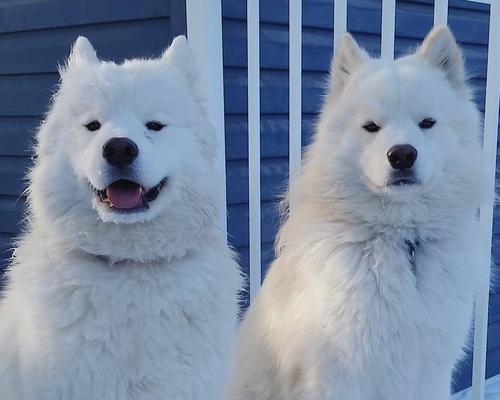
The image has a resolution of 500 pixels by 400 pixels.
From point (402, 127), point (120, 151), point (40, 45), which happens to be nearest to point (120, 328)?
point (120, 151)

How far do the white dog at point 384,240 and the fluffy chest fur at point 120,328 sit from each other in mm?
395

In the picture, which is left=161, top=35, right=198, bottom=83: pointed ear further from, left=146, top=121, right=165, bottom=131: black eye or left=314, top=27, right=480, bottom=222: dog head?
left=314, top=27, right=480, bottom=222: dog head

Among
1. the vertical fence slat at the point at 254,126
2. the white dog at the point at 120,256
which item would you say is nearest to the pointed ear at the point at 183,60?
the white dog at the point at 120,256

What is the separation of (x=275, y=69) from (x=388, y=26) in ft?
3.00

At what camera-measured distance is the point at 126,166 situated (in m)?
1.66

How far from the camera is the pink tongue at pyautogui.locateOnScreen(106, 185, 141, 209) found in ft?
5.63

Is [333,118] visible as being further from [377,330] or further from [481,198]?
[377,330]

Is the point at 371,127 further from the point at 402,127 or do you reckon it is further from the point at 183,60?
the point at 183,60

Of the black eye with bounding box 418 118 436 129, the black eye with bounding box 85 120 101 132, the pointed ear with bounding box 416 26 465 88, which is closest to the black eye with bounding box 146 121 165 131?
the black eye with bounding box 85 120 101 132

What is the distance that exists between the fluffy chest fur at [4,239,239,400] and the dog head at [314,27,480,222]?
0.62 m

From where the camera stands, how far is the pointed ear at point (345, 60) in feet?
7.39

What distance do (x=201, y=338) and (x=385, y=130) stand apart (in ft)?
2.94

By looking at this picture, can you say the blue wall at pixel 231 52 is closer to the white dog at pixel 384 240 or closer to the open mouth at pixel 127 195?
the white dog at pixel 384 240

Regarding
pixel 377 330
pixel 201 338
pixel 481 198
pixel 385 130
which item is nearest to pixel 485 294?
pixel 481 198
